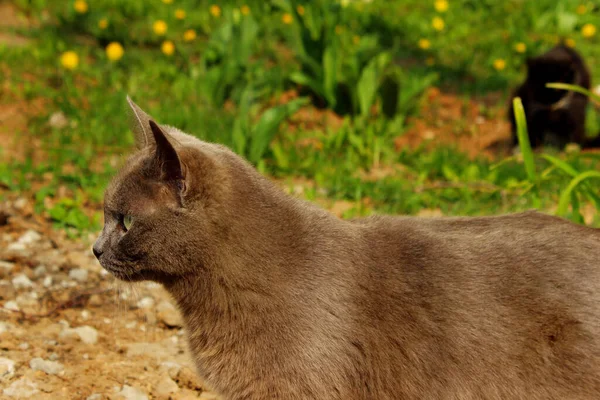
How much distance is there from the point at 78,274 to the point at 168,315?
0.55m

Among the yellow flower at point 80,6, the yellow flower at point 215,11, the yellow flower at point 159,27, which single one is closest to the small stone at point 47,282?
the yellow flower at point 159,27

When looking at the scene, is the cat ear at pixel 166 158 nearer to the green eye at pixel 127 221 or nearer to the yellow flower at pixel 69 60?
the green eye at pixel 127 221

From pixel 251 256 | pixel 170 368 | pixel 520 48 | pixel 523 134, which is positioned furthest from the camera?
pixel 520 48

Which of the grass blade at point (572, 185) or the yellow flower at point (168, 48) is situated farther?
the yellow flower at point (168, 48)

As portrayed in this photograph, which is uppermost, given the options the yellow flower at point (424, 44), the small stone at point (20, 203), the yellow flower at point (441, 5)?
the yellow flower at point (441, 5)

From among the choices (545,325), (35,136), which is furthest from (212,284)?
(35,136)

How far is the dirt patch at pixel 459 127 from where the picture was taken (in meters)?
5.39

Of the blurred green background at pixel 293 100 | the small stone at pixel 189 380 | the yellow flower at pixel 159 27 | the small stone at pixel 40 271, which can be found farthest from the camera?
the yellow flower at pixel 159 27

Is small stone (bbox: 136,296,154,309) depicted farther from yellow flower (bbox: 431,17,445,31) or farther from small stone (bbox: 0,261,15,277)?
yellow flower (bbox: 431,17,445,31)

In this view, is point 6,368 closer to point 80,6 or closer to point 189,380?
point 189,380

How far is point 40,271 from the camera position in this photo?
346 cm

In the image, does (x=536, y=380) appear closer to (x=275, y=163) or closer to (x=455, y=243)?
(x=455, y=243)

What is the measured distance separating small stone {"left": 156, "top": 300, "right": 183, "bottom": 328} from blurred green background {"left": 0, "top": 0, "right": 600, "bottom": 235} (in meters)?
0.80

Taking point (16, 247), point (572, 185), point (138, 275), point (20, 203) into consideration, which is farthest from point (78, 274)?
point (572, 185)
